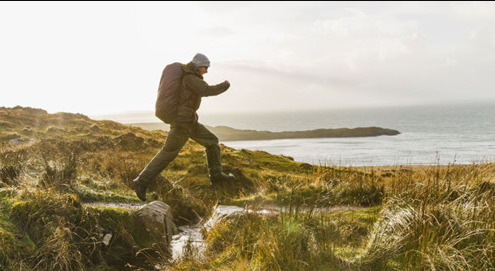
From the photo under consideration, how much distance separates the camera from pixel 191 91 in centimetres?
630

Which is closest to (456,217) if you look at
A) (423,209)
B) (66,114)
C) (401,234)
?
(423,209)

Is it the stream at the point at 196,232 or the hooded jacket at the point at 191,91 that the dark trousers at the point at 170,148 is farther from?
the stream at the point at 196,232

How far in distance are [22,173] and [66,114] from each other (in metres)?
22.5

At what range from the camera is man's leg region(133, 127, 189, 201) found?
6402 mm

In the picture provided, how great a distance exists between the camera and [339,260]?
3.60 meters

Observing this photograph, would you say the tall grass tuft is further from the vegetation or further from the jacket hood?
the jacket hood

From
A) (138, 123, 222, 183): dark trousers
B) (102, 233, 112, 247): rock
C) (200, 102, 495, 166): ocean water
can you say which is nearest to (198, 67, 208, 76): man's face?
(138, 123, 222, 183): dark trousers

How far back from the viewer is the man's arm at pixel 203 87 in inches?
239

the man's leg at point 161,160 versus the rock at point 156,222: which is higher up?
the man's leg at point 161,160

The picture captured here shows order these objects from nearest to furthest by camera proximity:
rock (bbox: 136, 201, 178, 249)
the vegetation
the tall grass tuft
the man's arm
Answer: the tall grass tuft
the vegetation
rock (bbox: 136, 201, 178, 249)
the man's arm

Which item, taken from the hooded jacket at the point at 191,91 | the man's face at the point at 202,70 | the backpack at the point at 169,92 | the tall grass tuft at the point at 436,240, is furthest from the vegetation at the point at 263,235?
the man's face at the point at 202,70

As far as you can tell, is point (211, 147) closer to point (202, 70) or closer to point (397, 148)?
point (202, 70)

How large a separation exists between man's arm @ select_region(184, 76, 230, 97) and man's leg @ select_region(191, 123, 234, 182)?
104 cm

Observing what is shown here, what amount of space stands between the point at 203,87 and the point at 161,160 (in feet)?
5.78
